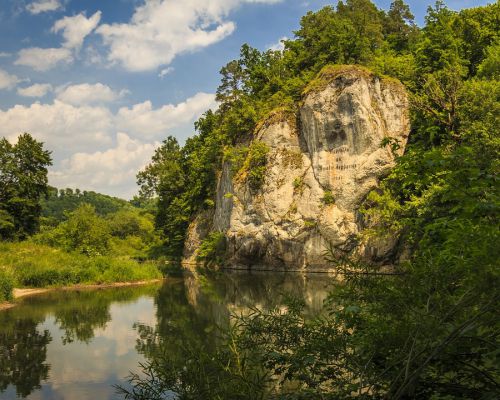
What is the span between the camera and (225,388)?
410 cm

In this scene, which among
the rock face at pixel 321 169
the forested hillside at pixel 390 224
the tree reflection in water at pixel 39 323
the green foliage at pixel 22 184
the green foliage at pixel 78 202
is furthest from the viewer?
the green foliage at pixel 78 202

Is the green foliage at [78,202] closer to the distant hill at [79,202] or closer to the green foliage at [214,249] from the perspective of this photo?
the distant hill at [79,202]

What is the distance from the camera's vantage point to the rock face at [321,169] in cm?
4122

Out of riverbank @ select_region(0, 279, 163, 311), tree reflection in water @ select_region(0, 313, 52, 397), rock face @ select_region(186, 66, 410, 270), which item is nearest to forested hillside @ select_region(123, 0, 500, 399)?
rock face @ select_region(186, 66, 410, 270)

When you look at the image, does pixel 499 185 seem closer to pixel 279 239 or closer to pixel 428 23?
pixel 279 239

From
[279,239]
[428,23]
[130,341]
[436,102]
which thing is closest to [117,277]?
[279,239]

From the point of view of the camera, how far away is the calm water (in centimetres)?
1207

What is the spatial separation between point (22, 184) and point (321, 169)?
32997mm

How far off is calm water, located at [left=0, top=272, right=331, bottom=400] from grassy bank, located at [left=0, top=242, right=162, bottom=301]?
2744 millimetres

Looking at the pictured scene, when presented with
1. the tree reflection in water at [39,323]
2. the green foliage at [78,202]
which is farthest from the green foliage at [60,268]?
the green foliage at [78,202]

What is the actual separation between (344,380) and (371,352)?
1.52 ft

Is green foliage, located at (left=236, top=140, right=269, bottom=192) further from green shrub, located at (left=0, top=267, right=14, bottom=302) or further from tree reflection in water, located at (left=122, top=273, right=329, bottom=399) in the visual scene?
green shrub, located at (left=0, top=267, right=14, bottom=302)

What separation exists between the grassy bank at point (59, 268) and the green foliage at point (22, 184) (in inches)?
623

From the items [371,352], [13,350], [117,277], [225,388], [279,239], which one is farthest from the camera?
[279,239]
